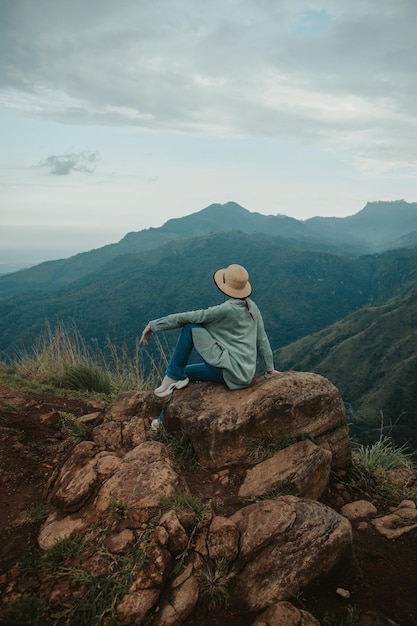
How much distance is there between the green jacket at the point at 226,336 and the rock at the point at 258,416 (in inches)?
9.3

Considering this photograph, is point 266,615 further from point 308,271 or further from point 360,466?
point 308,271

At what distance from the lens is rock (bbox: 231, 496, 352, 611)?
273cm

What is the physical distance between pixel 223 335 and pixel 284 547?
2.17 m

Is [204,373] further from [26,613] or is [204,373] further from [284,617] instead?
[26,613]


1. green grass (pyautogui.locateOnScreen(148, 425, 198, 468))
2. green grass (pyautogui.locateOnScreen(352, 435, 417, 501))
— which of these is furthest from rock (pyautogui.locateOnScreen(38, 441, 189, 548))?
green grass (pyautogui.locateOnScreen(352, 435, 417, 501))

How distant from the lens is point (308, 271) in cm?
15075

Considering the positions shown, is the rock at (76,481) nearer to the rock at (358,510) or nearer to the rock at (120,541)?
the rock at (120,541)

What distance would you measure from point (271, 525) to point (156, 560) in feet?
2.86

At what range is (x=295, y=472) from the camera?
3713 mm

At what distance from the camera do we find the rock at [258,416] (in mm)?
4039

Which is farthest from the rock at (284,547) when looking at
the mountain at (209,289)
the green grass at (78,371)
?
the mountain at (209,289)

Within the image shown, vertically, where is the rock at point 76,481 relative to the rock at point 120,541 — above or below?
above

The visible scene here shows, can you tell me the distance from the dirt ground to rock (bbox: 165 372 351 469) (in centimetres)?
36

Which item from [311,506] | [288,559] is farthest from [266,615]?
[311,506]
